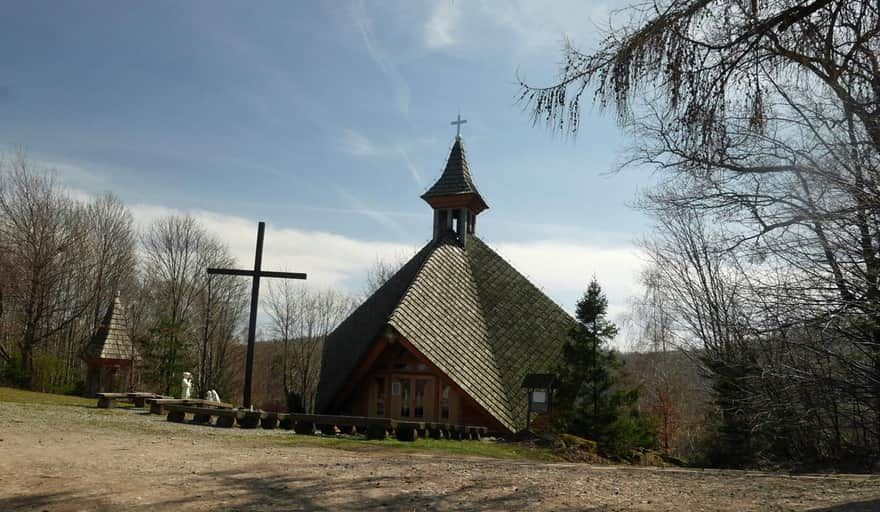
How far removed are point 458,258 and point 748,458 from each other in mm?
13678

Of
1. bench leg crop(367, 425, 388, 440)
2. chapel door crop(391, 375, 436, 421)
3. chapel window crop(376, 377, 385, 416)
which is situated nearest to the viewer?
bench leg crop(367, 425, 388, 440)

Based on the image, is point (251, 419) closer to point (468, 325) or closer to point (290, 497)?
point (290, 497)

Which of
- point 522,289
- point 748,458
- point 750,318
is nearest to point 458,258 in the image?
point 522,289

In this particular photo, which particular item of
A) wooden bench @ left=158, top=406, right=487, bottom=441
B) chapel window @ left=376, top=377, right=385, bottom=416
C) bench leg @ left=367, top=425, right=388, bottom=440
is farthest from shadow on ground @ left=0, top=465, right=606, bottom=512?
chapel window @ left=376, top=377, right=385, bottom=416

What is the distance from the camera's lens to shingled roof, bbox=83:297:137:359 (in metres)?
24.3

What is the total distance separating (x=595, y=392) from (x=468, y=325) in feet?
21.9

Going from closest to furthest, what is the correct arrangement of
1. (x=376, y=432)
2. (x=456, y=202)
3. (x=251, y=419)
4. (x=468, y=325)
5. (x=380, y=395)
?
(x=376, y=432), (x=251, y=419), (x=380, y=395), (x=468, y=325), (x=456, y=202)

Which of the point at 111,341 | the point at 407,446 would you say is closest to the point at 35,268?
the point at 111,341

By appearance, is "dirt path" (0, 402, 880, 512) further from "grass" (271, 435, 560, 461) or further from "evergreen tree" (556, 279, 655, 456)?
"evergreen tree" (556, 279, 655, 456)

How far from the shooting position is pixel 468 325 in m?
23.4

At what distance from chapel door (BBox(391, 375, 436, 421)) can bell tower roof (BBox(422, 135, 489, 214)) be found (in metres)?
9.26

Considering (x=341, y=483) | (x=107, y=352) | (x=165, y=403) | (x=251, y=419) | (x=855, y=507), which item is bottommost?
(x=341, y=483)

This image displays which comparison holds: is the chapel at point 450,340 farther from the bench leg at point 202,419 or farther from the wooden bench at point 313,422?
the bench leg at point 202,419

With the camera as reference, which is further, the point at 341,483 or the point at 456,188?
the point at 456,188
